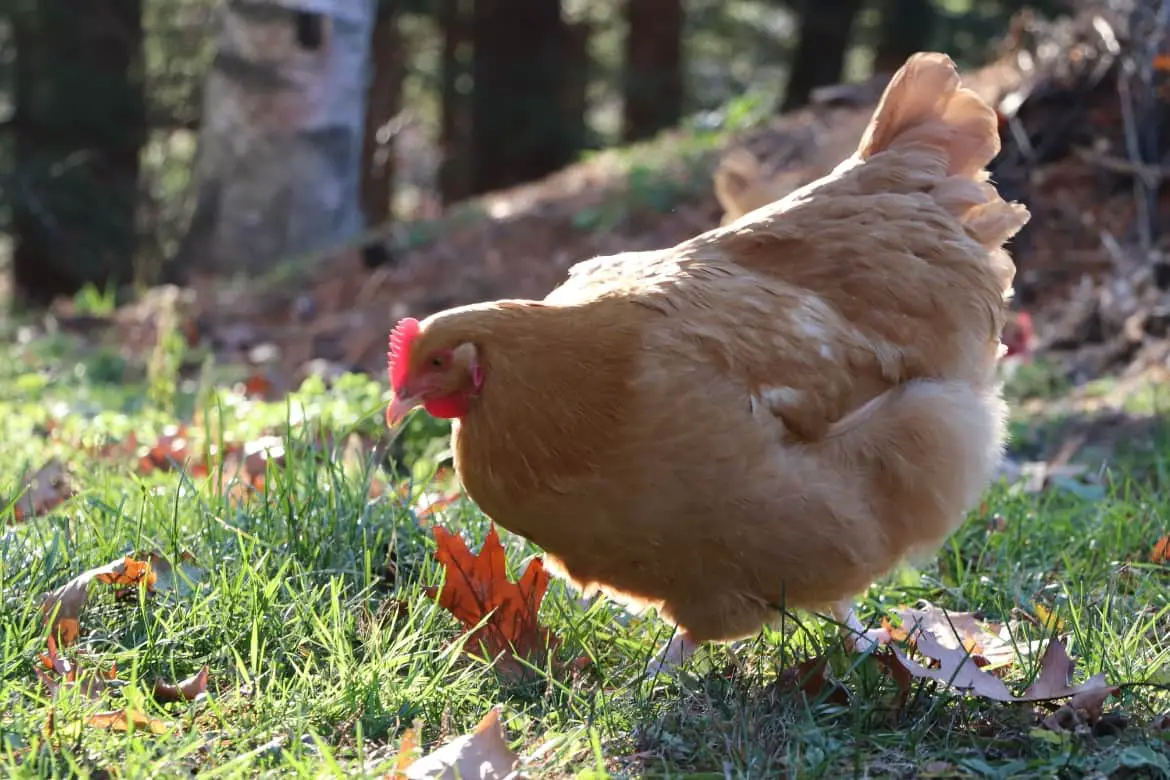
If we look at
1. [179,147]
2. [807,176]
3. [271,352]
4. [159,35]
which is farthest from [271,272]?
[179,147]

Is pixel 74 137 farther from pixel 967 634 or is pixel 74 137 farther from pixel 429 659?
pixel 967 634

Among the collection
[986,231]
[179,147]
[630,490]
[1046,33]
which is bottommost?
[179,147]

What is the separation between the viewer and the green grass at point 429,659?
2512 millimetres

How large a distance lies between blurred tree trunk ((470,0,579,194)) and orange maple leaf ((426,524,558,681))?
13.0m

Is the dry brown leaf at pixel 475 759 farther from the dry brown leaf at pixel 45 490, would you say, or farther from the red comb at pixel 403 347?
the dry brown leaf at pixel 45 490

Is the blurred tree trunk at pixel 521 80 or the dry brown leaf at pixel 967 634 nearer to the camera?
the dry brown leaf at pixel 967 634

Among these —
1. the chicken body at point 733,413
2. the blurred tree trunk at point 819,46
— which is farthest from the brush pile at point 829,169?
the blurred tree trunk at point 819,46

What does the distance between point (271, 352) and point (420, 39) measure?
11657 millimetres

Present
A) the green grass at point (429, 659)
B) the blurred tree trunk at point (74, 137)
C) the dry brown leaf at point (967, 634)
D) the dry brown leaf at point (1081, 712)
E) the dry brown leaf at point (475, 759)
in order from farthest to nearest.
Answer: the blurred tree trunk at point (74, 137) → the dry brown leaf at point (967, 634) → the dry brown leaf at point (1081, 712) → the green grass at point (429, 659) → the dry brown leaf at point (475, 759)

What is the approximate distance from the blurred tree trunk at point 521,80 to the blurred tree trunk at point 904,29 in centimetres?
410

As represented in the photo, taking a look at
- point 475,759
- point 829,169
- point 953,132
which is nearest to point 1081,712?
point 475,759

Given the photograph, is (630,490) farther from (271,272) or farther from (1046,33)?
(271,272)

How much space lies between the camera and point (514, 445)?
290 cm

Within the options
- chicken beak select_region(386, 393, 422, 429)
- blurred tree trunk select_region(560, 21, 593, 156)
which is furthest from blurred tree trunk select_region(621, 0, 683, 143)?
chicken beak select_region(386, 393, 422, 429)
